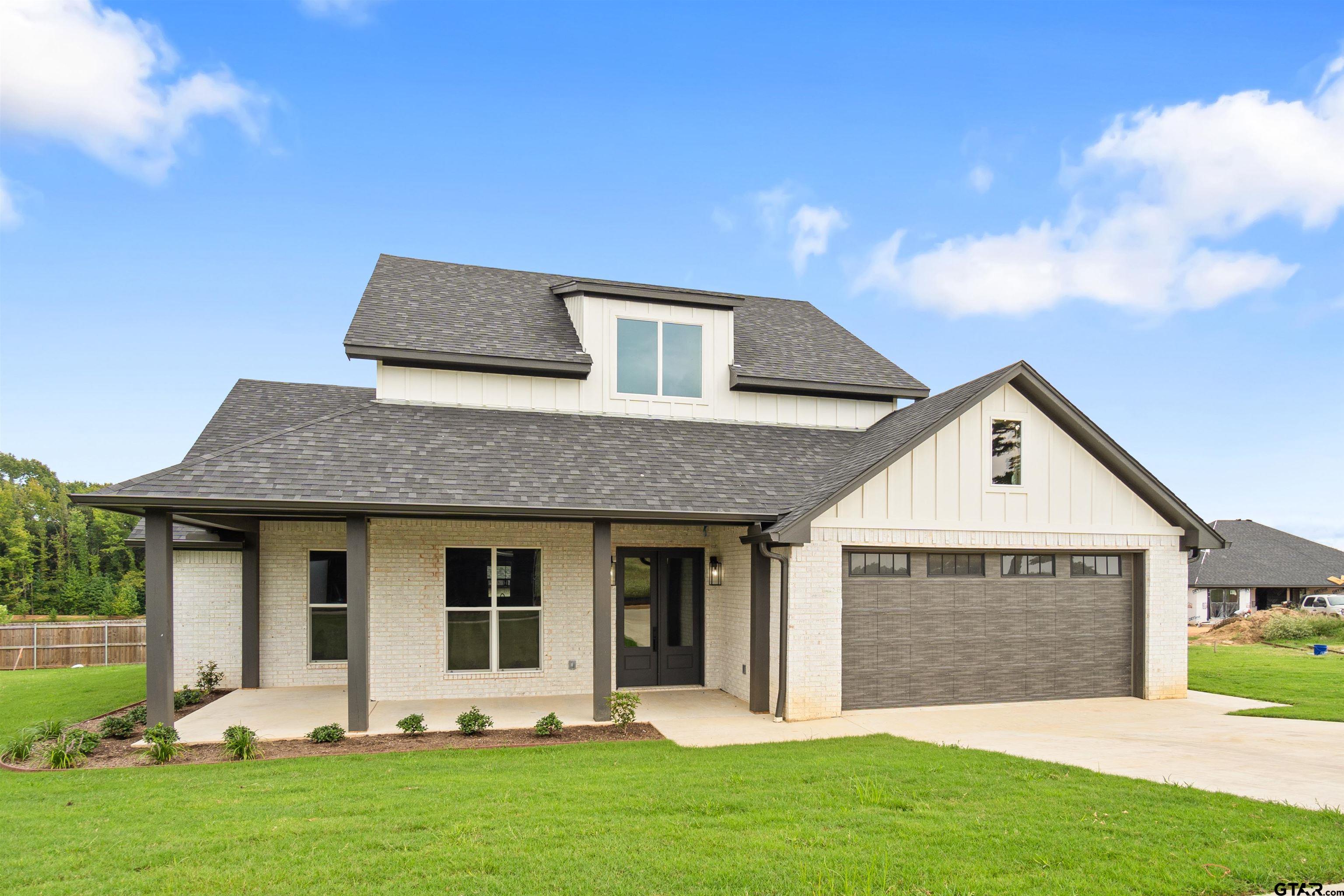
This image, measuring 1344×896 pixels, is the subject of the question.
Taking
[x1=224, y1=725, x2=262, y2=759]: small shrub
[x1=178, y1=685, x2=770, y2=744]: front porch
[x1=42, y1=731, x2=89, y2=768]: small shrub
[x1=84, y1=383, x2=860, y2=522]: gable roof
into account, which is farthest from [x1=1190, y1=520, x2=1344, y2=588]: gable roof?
[x1=42, y1=731, x2=89, y2=768]: small shrub

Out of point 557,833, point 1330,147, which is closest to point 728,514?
point 557,833

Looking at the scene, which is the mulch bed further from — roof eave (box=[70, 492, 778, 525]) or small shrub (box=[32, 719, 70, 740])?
roof eave (box=[70, 492, 778, 525])

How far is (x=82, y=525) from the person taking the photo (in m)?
51.7

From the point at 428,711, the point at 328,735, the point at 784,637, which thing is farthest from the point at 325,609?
the point at 784,637

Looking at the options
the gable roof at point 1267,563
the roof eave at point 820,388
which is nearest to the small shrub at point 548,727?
the roof eave at point 820,388

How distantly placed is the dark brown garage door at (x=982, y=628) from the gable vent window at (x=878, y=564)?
13 millimetres

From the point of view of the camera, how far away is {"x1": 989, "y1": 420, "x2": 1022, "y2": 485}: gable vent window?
37.4ft

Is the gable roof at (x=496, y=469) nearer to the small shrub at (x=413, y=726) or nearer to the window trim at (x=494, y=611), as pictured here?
the window trim at (x=494, y=611)

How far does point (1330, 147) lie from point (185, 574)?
83.1 ft

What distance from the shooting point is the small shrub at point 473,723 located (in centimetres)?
937

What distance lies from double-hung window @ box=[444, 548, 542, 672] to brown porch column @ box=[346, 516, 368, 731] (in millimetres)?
2484

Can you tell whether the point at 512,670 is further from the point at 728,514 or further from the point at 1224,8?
the point at 1224,8

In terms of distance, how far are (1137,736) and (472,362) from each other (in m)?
10.9

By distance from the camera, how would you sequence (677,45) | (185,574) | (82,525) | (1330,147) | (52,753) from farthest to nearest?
(82,525) → (677,45) → (1330,147) → (185,574) → (52,753)
